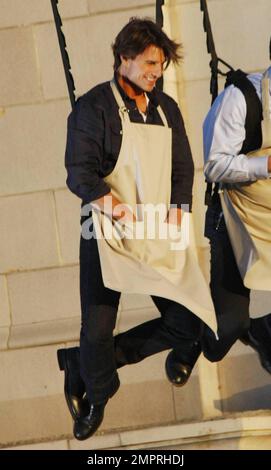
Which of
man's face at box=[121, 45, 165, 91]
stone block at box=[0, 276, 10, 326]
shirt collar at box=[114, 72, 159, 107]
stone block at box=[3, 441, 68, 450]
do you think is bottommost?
stone block at box=[3, 441, 68, 450]

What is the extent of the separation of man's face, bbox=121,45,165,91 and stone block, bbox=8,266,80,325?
7.98 feet

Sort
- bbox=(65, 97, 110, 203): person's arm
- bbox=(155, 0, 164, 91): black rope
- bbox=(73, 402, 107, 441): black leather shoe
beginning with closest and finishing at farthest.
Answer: bbox=(65, 97, 110, 203): person's arm → bbox=(155, 0, 164, 91): black rope → bbox=(73, 402, 107, 441): black leather shoe

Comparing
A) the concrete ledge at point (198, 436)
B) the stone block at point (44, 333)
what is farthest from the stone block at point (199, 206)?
the concrete ledge at point (198, 436)

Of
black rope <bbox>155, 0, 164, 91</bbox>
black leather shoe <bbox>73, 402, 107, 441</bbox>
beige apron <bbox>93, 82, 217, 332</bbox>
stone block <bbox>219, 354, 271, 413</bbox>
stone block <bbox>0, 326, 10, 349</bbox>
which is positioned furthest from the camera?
stone block <bbox>219, 354, 271, 413</bbox>

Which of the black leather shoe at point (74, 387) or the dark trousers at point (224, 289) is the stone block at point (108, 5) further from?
the black leather shoe at point (74, 387)

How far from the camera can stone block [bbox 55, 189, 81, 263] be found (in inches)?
296

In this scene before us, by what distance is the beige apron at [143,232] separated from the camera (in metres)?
5.34

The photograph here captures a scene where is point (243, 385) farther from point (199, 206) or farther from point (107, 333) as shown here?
point (107, 333)

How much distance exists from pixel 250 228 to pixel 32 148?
232 centimetres

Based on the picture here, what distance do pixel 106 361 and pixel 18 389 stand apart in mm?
2063

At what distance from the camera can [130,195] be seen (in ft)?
17.6

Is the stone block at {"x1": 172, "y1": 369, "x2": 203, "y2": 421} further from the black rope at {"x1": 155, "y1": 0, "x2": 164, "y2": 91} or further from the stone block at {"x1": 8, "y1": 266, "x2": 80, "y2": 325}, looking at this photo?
the black rope at {"x1": 155, "y1": 0, "x2": 164, "y2": 91}

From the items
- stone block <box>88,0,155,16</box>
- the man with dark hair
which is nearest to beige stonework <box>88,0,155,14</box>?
stone block <box>88,0,155,16</box>

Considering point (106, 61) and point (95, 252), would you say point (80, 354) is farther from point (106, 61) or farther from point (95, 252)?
point (106, 61)
